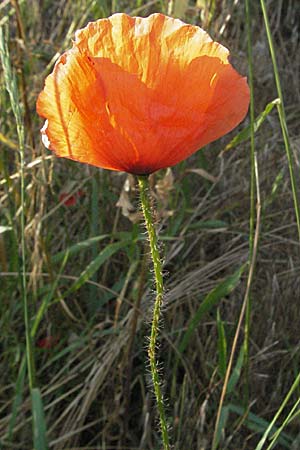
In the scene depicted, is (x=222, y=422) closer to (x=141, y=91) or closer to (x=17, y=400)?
(x=17, y=400)

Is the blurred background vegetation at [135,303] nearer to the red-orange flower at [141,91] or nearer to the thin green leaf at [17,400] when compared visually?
the thin green leaf at [17,400]

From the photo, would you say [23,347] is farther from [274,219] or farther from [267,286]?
[274,219]

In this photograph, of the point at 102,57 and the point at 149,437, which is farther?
the point at 149,437

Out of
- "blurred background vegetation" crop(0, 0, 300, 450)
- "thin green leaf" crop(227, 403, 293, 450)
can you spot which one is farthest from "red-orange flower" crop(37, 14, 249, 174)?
"thin green leaf" crop(227, 403, 293, 450)

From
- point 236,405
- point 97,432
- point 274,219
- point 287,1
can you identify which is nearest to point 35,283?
point 97,432

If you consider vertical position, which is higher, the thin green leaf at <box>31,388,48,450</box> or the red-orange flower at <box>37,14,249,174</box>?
the red-orange flower at <box>37,14,249,174</box>

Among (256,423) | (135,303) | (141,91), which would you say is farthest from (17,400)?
(141,91)

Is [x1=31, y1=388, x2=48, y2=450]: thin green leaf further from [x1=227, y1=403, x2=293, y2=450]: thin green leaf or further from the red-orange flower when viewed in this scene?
the red-orange flower
